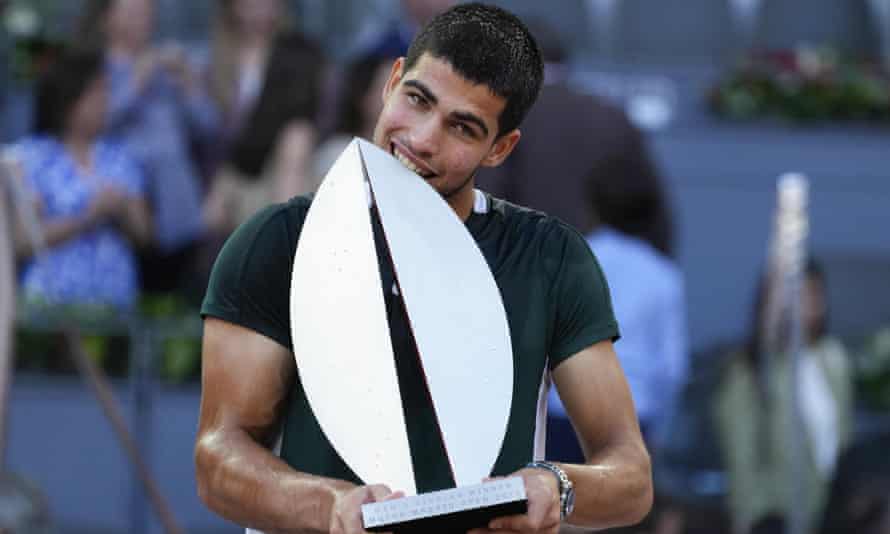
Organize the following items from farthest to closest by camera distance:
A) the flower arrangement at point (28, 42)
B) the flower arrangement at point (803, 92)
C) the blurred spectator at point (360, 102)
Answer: the flower arrangement at point (803, 92) → the flower arrangement at point (28, 42) → the blurred spectator at point (360, 102)

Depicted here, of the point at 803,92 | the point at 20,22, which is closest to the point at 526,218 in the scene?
the point at 20,22

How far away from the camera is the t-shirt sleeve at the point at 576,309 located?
213 centimetres

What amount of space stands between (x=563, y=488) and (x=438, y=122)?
1.55ft

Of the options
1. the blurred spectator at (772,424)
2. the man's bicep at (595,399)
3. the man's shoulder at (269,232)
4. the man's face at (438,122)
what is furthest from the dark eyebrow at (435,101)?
the blurred spectator at (772,424)

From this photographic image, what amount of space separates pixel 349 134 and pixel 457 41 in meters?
3.36

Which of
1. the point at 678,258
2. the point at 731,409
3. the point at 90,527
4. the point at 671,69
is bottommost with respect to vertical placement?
the point at 90,527

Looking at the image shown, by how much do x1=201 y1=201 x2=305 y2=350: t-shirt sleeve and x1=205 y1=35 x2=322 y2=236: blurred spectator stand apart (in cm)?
384

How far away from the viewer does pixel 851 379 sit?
6168 mm

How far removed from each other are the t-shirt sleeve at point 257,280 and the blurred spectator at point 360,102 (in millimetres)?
3095

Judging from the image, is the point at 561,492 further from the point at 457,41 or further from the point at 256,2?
the point at 256,2

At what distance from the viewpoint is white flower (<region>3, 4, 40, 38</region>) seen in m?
7.68

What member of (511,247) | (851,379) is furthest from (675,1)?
(511,247)

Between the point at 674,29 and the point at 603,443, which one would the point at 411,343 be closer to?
the point at 603,443

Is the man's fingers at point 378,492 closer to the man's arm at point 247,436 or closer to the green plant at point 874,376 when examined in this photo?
the man's arm at point 247,436
